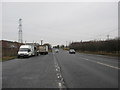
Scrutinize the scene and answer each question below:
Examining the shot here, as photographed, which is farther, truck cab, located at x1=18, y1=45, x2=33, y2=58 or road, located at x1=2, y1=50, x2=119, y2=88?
truck cab, located at x1=18, y1=45, x2=33, y2=58

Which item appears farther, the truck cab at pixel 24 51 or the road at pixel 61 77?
the truck cab at pixel 24 51

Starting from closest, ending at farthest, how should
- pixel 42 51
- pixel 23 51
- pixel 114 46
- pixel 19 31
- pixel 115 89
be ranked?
pixel 115 89 → pixel 23 51 → pixel 114 46 → pixel 19 31 → pixel 42 51

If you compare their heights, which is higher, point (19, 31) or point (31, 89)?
point (19, 31)

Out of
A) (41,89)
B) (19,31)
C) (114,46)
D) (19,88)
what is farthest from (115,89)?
(19,31)

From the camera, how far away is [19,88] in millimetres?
7504

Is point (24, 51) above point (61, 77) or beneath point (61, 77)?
above

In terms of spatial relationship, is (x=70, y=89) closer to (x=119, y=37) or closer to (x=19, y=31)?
(x=119, y=37)

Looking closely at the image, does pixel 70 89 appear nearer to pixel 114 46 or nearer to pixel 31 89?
pixel 31 89

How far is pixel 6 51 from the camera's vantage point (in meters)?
→ 37.8

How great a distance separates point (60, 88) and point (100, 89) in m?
1.66

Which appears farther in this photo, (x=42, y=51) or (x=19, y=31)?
(x=42, y=51)

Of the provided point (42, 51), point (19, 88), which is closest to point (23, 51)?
point (42, 51)

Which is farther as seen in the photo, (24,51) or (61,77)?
(24,51)

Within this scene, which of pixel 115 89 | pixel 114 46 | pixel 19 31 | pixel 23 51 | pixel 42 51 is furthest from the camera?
pixel 42 51
